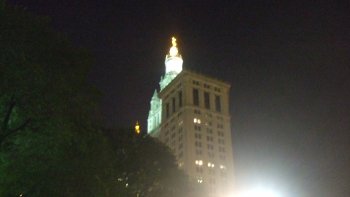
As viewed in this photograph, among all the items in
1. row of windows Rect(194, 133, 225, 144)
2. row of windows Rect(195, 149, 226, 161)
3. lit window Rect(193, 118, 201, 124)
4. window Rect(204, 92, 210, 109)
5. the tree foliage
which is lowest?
the tree foliage

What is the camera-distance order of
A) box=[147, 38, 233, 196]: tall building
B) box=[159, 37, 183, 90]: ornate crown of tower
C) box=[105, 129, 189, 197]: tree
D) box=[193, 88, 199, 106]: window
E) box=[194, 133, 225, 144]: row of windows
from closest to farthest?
box=[105, 129, 189, 197]: tree → box=[147, 38, 233, 196]: tall building → box=[194, 133, 225, 144]: row of windows → box=[193, 88, 199, 106]: window → box=[159, 37, 183, 90]: ornate crown of tower

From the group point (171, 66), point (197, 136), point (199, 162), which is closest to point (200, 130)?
point (197, 136)

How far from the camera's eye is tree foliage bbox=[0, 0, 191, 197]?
22.0 metres

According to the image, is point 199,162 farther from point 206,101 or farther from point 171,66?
point 171,66

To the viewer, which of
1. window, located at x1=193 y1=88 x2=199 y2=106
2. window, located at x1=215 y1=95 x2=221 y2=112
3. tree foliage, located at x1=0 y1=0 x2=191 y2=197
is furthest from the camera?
window, located at x1=215 y1=95 x2=221 y2=112

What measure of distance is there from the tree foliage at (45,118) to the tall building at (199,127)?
7407 centimetres

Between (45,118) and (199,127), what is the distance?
93187 mm

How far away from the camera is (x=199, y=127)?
11506 centimetres

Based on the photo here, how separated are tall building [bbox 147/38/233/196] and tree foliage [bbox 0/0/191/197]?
74.1m

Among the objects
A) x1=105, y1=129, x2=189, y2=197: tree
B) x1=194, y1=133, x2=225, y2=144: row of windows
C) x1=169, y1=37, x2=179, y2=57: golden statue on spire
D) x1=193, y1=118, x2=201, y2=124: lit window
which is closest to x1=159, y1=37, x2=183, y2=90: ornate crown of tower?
x1=169, y1=37, x2=179, y2=57: golden statue on spire

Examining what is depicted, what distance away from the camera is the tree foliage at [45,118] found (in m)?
22.0

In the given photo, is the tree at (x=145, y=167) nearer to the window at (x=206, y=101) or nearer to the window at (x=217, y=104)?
the window at (x=206, y=101)

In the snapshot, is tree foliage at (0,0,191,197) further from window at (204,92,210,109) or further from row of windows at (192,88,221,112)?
window at (204,92,210,109)

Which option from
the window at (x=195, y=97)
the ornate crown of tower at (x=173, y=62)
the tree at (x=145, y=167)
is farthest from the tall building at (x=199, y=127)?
the tree at (x=145, y=167)
